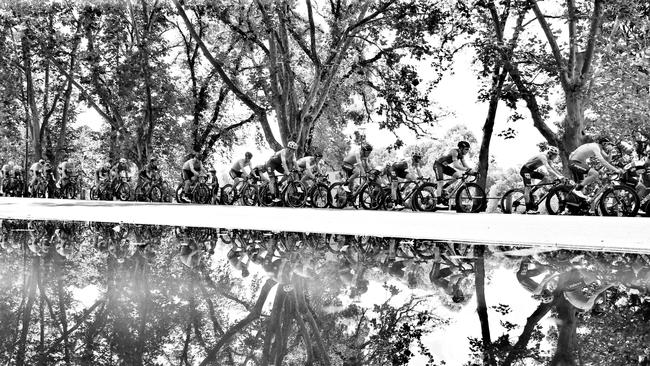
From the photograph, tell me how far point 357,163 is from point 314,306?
17665 millimetres

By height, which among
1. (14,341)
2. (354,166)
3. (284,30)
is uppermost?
(284,30)

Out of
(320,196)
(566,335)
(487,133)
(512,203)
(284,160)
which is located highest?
(487,133)

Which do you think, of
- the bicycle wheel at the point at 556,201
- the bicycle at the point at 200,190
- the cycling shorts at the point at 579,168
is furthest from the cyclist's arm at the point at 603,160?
the bicycle at the point at 200,190

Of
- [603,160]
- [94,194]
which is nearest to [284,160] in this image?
[603,160]

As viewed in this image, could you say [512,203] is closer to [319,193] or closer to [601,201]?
[601,201]

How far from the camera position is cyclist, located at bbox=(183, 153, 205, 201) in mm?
27203

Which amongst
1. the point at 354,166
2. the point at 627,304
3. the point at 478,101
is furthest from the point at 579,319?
the point at 478,101

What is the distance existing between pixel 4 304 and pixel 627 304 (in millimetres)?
3925

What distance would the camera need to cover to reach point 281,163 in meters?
24.4

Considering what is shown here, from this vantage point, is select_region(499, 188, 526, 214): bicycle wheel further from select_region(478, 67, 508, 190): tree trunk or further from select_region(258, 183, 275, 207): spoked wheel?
select_region(258, 183, 275, 207): spoked wheel

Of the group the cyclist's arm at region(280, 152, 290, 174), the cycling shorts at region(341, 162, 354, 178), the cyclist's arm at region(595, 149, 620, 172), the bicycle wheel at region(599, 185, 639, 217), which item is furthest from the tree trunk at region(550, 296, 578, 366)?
the cyclist's arm at region(280, 152, 290, 174)

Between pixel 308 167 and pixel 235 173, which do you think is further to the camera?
pixel 235 173

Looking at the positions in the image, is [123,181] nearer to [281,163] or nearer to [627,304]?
[281,163]

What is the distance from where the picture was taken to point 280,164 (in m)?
24.5
